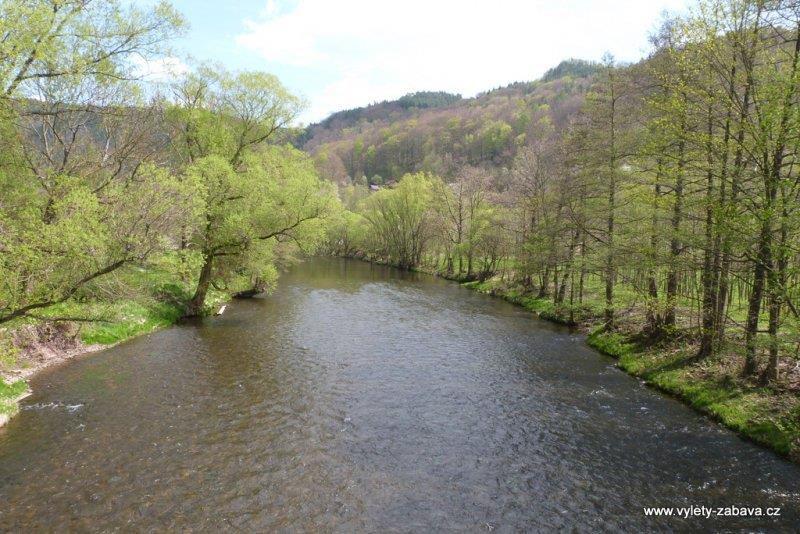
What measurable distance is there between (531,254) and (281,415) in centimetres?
2459

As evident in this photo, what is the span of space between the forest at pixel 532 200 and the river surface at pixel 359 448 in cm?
256

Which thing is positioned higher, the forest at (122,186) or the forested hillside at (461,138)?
the forested hillside at (461,138)

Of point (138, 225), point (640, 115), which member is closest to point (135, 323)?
point (138, 225)

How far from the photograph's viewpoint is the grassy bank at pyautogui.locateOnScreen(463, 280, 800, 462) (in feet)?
44.0

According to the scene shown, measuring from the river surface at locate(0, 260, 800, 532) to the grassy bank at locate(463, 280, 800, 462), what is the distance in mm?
640

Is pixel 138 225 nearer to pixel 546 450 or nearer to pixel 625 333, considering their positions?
pixel 546 450

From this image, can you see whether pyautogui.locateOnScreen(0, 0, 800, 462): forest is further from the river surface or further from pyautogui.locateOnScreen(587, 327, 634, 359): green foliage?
the river surface

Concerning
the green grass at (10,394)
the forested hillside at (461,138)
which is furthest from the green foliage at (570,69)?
the green grass at (10,394)

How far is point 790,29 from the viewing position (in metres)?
13.8

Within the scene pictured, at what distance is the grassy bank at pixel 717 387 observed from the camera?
44.0 feet

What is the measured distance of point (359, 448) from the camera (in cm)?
1253

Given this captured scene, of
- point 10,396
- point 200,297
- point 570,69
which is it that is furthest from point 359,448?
point 570,69

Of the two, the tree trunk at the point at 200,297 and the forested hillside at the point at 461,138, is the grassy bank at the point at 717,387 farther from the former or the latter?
the forested hillside at the point at 461,138

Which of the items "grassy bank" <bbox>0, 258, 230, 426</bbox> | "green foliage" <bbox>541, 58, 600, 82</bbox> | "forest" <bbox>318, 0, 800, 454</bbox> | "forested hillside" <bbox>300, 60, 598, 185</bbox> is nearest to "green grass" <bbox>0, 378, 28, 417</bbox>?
"grassy bank" <bbox>0, 258, 230, 426</bbox>
